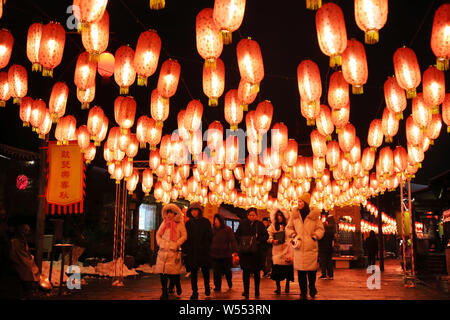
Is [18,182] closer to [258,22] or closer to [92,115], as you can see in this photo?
[92,115]

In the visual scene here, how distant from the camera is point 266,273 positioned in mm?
13164

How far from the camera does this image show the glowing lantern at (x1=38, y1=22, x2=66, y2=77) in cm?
682

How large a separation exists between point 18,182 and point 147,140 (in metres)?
4.68

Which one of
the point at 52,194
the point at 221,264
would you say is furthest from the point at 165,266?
the point at 52,194

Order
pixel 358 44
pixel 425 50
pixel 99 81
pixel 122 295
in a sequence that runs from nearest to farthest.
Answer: pixel 358 44 < pixel 122 295 < pixel 425 50 < pixel 99 81

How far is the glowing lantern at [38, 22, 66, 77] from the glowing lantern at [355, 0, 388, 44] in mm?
4493

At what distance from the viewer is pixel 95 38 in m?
6.62

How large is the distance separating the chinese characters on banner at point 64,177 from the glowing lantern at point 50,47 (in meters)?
3.03

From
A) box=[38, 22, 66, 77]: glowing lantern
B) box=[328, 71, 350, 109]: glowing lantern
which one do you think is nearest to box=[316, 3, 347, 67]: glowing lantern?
box=[328, 71, 350, 109]: glowing lantern

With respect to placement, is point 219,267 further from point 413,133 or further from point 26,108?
point 413,133

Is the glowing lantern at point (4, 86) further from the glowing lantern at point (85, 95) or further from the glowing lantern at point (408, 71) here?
the glowing lantern at point (408, 71)

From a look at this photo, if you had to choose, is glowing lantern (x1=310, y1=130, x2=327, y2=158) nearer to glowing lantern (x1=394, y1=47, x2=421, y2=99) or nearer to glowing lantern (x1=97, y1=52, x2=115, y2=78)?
glowing lantern (x1=394, y1=47, x2=421, y2=99)
